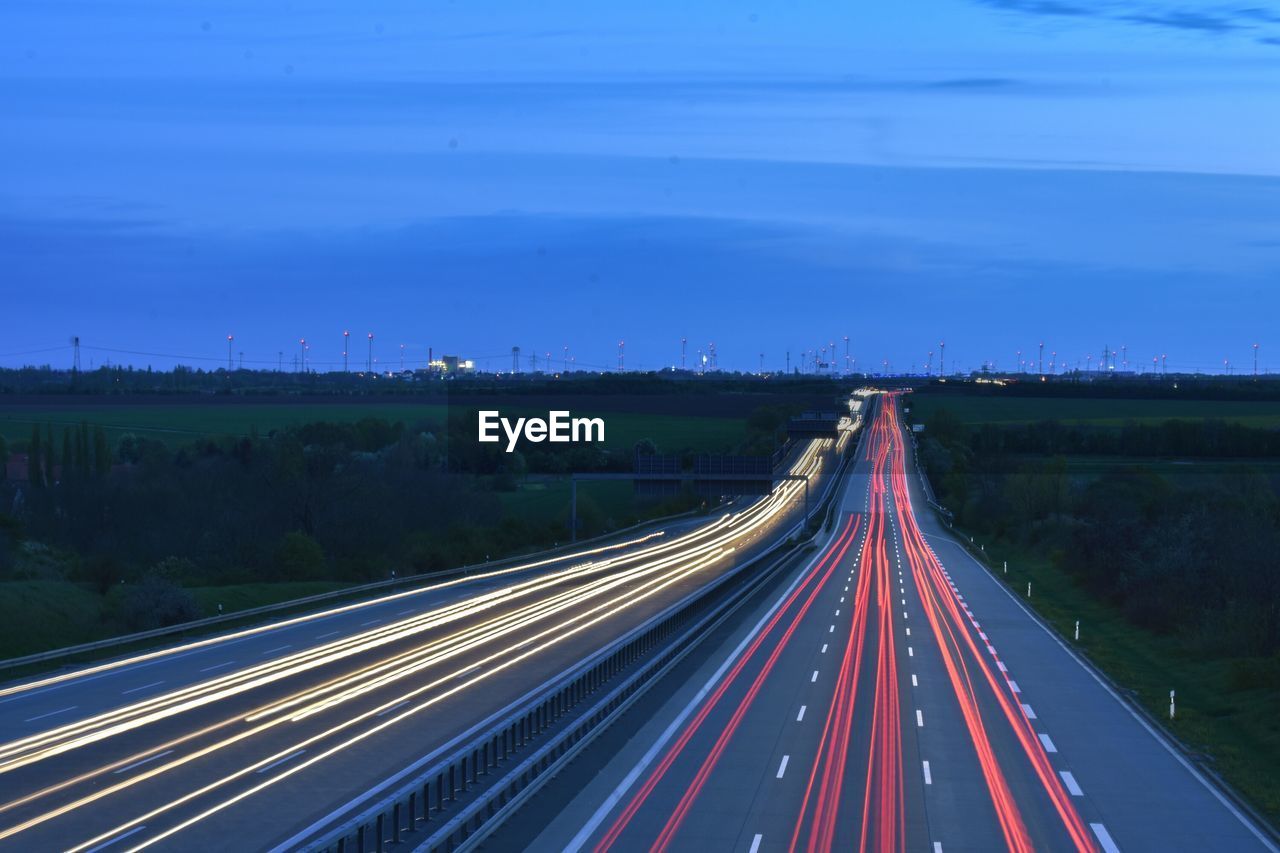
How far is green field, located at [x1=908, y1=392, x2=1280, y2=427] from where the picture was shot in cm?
13638

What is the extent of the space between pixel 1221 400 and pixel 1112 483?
295 ft

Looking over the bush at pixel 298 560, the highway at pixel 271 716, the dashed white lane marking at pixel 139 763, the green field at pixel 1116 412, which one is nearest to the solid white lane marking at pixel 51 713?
the highway at pixel 271 716

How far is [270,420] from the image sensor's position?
139 m

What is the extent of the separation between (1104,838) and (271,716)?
47.0ft

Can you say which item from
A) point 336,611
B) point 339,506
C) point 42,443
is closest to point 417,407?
point 42,443

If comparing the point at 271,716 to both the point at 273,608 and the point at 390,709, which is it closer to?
the point at 390,709

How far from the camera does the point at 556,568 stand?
197 feet

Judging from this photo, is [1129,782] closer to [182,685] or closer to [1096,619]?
[182,685]

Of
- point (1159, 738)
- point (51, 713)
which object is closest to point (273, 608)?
point (51, 713)

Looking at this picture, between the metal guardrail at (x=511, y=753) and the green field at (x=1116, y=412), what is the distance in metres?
104

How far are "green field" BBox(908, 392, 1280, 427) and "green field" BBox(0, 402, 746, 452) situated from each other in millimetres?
39358

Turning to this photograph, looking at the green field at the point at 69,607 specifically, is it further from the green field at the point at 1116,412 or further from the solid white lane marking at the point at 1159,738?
the green field at the point at 1116,412

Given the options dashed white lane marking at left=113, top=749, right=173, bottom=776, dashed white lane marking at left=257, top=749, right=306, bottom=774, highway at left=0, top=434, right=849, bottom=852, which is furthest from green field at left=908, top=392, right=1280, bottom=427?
dashed white lane marking at left=113, top=749, right=173, bottom=776

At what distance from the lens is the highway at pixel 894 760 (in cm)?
1708
